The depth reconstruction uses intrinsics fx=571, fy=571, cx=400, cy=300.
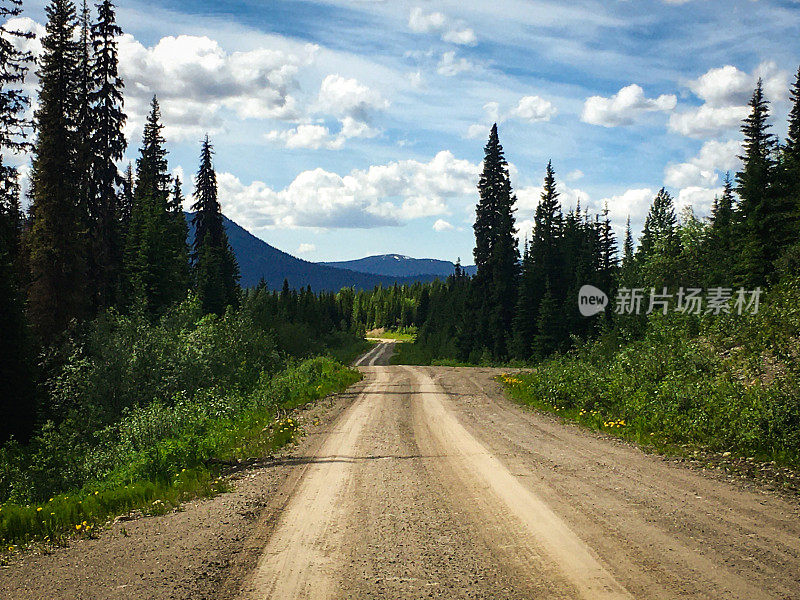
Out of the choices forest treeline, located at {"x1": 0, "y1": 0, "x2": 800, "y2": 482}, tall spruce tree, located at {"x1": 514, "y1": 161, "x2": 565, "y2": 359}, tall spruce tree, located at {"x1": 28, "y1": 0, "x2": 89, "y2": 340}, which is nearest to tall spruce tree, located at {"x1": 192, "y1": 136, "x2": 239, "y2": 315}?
forest treeline, located at {"x1": 0, "y1": 0, "x2": 800, "y2": 482}

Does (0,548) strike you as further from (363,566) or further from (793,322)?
(793,322)

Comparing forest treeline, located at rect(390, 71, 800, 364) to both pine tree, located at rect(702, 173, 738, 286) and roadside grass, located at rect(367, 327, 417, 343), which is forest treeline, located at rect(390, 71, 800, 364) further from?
roadside grass, located at rect(367, 327, 417, 343)

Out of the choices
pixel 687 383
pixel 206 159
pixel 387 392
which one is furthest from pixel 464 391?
pixel 206 159

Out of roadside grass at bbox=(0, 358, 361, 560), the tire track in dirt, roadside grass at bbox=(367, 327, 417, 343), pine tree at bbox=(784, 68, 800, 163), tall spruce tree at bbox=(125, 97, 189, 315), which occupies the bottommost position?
roadside grass at bbox=(367, 327, 417, 343)

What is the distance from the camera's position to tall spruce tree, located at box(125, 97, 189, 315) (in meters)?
37.4

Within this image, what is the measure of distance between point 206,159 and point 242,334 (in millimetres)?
30937

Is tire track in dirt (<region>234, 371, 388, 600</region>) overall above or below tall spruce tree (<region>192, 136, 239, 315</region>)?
below

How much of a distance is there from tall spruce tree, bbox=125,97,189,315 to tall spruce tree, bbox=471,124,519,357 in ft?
87.1

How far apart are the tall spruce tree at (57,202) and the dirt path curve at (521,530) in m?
20.1

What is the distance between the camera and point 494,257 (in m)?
53.1

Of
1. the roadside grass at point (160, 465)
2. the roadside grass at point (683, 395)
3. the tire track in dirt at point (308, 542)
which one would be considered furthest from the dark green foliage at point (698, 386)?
the roadside grass at point (160, 465)

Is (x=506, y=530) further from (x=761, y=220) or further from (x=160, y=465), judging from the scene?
(x=761, y=220)

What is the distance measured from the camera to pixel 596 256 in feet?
198

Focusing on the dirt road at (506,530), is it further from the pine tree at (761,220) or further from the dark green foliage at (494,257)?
the dark green foliage at (494,257)
